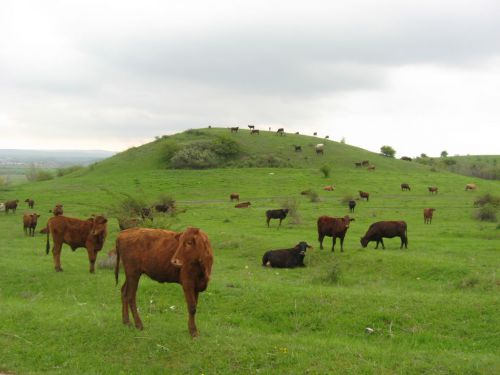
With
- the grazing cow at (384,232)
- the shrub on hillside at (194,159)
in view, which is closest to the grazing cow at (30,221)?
the grazing cow at (384,232)

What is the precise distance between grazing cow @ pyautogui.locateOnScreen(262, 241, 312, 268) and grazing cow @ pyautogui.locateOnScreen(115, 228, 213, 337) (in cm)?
1028

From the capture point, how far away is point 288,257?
63.7 feet

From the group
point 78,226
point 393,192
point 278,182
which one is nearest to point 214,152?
point 278,182

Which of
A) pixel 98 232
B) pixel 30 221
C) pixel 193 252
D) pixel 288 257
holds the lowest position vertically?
pixel 30 221

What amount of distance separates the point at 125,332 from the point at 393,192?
169 ft

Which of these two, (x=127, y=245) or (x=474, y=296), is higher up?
(x=127, y=245)

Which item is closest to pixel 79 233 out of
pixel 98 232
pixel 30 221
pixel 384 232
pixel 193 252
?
pixel 98 232

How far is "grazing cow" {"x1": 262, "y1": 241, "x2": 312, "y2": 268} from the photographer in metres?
19.3

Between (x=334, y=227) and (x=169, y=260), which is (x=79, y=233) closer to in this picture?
(x=169, y=260)

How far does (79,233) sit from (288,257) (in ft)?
27.9

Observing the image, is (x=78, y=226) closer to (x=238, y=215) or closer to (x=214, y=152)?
(x=238, y=215)

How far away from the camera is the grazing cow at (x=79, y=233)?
1598 cm

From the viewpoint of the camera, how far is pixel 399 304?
11.3 metres

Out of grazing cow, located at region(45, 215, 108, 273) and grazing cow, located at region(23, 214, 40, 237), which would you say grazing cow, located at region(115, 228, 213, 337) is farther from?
grazing cow, located at region(23, 214, 40, 237)
